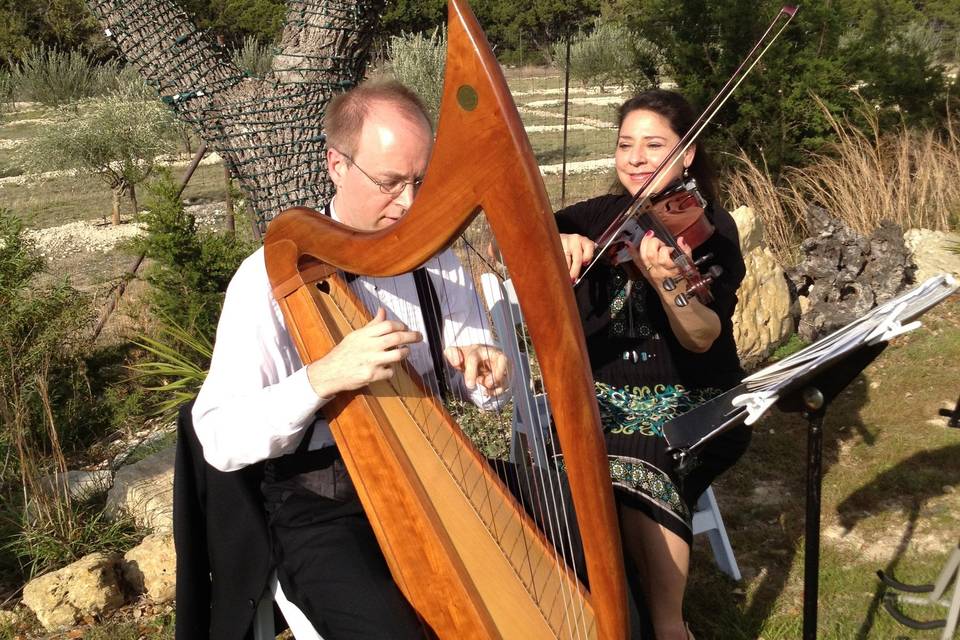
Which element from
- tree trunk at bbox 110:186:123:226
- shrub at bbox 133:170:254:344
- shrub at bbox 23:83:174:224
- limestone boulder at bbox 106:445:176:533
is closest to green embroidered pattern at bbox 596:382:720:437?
limestone boulder at bbox 106:445:176:533

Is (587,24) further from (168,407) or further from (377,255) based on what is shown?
(377,255)

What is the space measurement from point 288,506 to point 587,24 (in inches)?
1240

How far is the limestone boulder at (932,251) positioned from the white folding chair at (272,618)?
5.35 metres

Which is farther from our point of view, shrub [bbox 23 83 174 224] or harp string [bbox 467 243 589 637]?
shrub [bbox 23 83 174 224]

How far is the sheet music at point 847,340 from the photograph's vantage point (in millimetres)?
1607

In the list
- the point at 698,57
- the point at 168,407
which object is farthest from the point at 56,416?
the point at 698,57

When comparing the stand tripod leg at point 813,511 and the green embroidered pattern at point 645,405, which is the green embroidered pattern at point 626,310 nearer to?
the green embroidered pattern at point 645,405

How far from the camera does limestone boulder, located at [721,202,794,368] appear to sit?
5180mm

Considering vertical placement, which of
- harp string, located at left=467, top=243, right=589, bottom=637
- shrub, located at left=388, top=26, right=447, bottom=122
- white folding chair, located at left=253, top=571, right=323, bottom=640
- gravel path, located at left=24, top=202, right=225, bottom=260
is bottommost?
gravel path, located at left=24, top=202, right=225, bottom=260

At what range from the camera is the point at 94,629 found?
2.91 meters

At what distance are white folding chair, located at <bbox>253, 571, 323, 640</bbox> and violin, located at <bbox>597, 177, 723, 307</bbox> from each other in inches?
48.1

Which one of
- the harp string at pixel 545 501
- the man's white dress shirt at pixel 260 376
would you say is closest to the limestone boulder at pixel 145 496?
the man's white dress shirt at pixel 260 376

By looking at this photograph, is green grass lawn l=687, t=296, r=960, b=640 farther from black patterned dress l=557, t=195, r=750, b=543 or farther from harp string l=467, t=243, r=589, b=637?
harp string l=467, t=243, r=589, b=637

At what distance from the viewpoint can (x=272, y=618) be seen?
2.08m
